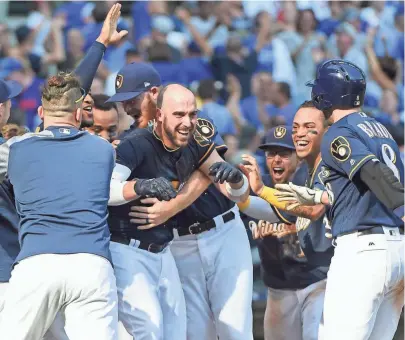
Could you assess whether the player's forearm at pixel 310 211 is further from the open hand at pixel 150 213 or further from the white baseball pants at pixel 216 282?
the open hand at pixel 150 213

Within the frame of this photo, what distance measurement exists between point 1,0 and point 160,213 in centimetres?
931

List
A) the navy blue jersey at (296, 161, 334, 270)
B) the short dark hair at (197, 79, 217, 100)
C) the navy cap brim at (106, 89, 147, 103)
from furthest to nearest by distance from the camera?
the short dark hair at (197, 79, 217, 100)
the navy blue jersey at (296, 161, 334, 270)
the navy cap brim at (106, 89, 147, 103)

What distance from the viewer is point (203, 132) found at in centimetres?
686

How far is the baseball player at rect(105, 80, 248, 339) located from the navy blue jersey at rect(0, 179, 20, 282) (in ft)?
2.08

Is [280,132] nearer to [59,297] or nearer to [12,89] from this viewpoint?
[12,89]

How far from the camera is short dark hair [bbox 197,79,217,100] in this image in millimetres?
12375

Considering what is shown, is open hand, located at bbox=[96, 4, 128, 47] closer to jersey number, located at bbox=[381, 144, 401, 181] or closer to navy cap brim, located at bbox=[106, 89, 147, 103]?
navy cap brim, located at bbox=[106, 89, 147, 103]

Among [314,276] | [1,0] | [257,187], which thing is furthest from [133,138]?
[1,0]

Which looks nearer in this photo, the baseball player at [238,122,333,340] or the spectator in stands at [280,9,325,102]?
the baseball player at [238,122,333,340]

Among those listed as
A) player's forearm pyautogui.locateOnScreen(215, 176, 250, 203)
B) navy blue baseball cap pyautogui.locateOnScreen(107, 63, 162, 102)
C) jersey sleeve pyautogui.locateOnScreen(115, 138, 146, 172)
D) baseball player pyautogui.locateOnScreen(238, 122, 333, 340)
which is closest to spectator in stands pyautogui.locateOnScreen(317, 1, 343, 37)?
baseball player pyautogui.locateOnScreen(238, 122, 333, 340)

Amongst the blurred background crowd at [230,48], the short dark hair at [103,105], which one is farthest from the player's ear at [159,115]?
the blurred background crowd at [230,48]

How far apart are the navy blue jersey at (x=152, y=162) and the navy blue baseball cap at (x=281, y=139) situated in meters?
0.91

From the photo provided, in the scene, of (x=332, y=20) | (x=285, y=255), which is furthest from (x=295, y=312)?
(x=332, y=20)

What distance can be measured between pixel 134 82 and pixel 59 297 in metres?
2.10
